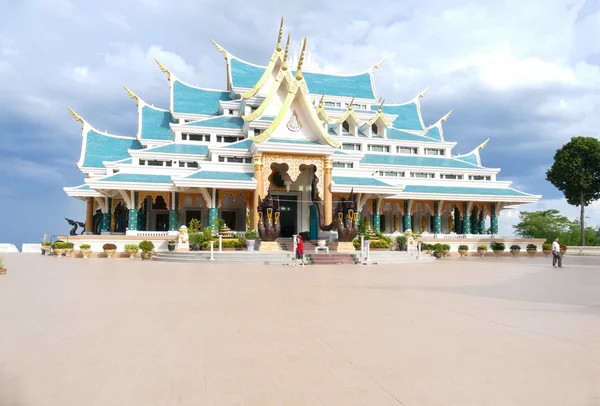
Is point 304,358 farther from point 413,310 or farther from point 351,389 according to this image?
point 413,310

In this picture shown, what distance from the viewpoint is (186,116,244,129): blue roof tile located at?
2716 centimetres

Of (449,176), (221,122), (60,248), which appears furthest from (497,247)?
(60,248)

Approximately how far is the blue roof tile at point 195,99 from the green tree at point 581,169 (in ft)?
94.5

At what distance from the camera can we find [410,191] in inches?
1053

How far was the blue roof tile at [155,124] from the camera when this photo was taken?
28578 millimetres

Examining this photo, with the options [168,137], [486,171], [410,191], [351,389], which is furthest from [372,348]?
[486,171]

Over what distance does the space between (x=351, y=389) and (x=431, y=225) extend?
28.4 metres

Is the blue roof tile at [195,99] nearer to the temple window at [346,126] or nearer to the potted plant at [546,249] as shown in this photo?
the temple window at [346,126]

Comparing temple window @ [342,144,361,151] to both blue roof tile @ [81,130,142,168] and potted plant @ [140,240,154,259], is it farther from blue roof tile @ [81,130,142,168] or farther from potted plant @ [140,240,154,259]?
potted plant @ [140,240,154,259]

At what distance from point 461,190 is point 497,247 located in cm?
424

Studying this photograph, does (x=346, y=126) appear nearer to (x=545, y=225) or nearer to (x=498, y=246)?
(x=498, y=246)

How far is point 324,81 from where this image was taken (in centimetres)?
3444

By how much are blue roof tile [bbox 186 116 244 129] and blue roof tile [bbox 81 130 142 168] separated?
605cm

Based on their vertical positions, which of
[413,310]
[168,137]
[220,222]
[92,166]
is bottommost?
[413,310]
